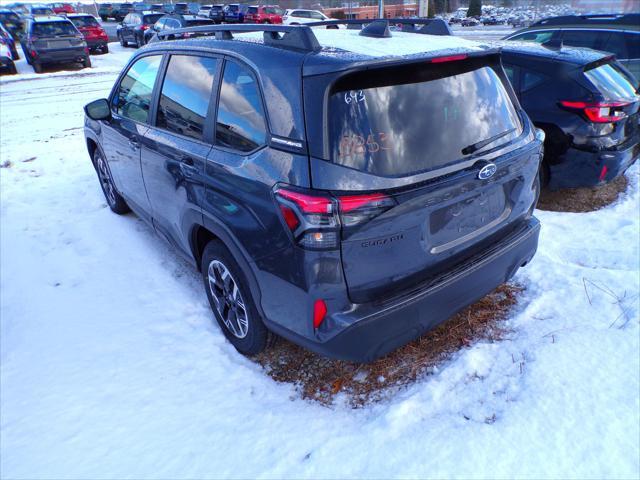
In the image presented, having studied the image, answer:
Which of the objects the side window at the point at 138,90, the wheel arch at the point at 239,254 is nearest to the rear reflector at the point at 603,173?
the wheel arch at the point at 239,254

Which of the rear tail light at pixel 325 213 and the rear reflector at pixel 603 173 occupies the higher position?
the rear tail light at pixel 325 213

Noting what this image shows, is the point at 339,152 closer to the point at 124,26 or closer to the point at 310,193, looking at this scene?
the point at 310,193

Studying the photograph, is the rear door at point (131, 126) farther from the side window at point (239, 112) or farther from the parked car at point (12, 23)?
the parked car at point (12, 23)

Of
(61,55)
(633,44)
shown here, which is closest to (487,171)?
(633,44)

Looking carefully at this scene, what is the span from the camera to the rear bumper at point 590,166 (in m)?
4.38

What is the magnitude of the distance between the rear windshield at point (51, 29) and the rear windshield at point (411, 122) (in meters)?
18.6

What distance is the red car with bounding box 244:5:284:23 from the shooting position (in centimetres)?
3040

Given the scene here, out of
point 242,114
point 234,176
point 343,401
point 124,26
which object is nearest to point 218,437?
point 343,401

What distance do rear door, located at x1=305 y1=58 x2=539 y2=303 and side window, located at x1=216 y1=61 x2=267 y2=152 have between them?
39cm

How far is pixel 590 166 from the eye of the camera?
4.43m

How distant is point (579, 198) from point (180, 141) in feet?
13.8

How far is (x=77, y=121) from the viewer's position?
30.5 ft

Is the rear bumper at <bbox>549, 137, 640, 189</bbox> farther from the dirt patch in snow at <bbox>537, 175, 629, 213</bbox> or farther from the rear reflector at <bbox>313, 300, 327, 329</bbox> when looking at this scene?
the rear reflector at <bbox>313, 300, 327, 329</bbox>

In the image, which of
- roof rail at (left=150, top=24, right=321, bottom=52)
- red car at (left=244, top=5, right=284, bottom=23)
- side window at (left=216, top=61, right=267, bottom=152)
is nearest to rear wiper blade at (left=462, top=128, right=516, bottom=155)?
roof rail at (left=150, top=24, right=321, bottom=52)
